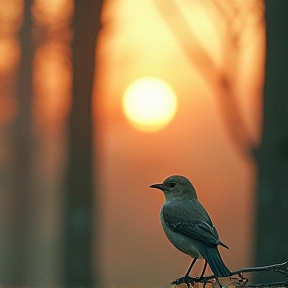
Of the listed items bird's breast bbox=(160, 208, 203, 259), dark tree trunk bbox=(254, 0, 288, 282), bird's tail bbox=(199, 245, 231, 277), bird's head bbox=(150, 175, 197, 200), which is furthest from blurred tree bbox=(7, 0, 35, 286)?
bird's tail bbox=(199, 245, 231, 277)

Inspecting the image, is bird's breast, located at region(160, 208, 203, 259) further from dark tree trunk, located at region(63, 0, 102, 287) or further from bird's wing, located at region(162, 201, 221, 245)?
dark tree trunk, located at region(63, 0, 102, 287)

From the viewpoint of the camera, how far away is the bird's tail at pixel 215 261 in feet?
11.8

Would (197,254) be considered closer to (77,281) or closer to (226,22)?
(226,22)

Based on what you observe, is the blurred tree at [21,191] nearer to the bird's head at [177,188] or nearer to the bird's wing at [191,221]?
the bird's head at [177,188]

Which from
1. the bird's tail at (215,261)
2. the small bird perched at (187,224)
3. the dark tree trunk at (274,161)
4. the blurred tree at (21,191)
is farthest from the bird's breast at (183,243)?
the blurred tree at (21,191)

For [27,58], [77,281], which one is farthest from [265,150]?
[27,58]

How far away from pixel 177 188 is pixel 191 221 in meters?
0.52

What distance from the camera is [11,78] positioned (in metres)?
12.2

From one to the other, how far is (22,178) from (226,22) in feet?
22.9

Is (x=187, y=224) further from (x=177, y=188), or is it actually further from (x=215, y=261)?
(x=215, y=261)

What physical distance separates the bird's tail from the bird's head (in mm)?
799

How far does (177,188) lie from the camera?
5309mm

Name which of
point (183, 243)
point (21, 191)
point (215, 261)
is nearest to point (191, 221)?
point (183, 243)

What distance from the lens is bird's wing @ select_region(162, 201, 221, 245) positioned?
14.9ft
